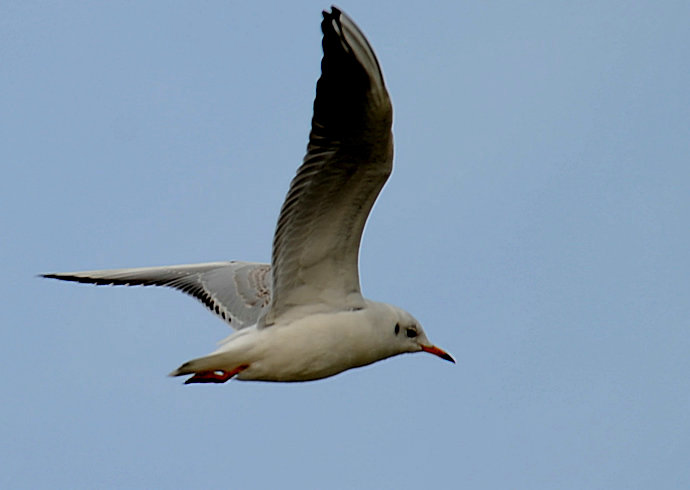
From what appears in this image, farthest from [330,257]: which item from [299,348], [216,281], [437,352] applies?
[216,281]

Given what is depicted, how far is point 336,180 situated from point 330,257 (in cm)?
68

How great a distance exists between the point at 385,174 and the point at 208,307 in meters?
2.60

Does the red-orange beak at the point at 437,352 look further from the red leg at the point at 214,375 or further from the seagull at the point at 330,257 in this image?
the red leg at the point at 214,375

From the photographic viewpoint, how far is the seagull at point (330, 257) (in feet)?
26.1

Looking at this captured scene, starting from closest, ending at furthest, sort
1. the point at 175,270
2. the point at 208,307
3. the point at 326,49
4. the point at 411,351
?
the point at 326,49
the point at 411,351
the point at 208,307
the point at 175,270

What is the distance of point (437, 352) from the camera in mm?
9953

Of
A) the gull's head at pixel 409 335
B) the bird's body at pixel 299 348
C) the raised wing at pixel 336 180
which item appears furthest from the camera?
the gull's head at pixel 409 335

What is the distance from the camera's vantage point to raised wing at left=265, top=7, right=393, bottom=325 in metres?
7.87

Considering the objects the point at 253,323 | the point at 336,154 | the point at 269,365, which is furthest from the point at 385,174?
the point at 253,323

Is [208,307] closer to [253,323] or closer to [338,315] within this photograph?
[253,323]

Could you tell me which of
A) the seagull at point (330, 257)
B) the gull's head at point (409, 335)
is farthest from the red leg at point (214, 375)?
the gull's head at point (409, 335)

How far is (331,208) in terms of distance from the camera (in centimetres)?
856

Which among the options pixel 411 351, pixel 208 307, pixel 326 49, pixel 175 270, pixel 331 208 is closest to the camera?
pixel 326 49

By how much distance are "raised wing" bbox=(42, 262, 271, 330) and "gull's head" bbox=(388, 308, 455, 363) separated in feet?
3.44
